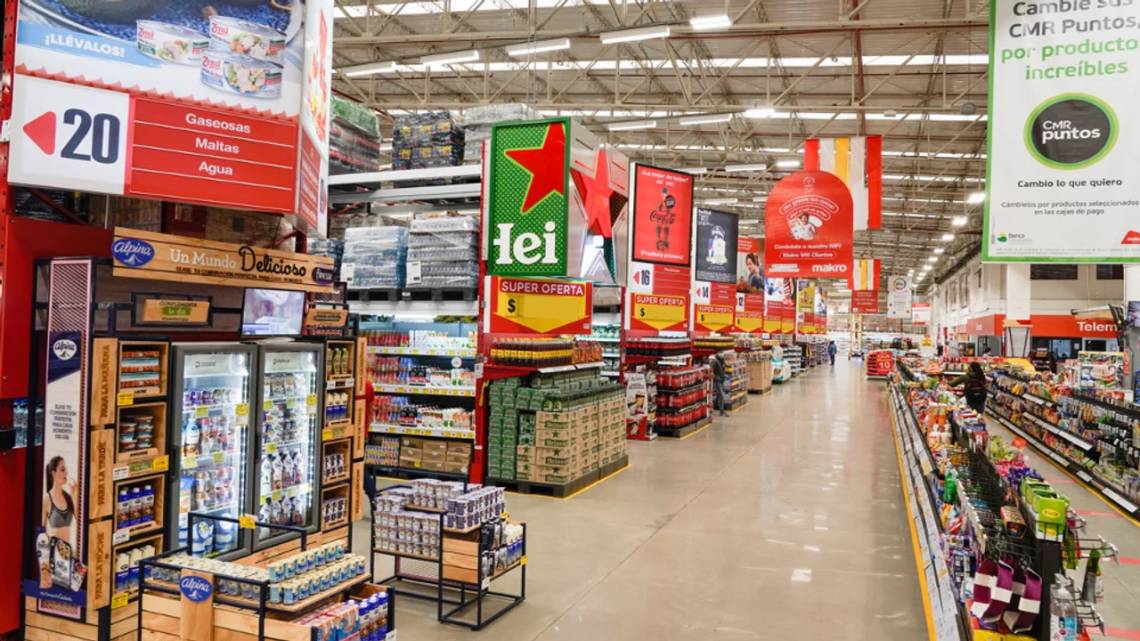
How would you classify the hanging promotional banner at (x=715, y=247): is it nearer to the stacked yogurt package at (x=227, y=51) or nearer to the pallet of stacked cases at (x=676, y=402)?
the pallet of stacked cases at (x=676, y=402)

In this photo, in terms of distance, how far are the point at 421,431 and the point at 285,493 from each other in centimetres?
363

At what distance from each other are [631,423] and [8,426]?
9872 millimetres

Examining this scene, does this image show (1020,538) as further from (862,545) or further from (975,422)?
(862,545)

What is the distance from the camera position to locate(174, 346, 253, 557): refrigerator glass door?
414cm

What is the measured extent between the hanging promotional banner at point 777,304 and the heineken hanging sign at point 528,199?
17.2m

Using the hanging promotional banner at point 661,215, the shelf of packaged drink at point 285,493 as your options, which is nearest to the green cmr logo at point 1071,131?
the shelf of packaged drink at point 285,493

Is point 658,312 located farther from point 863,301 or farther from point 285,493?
point 863,301

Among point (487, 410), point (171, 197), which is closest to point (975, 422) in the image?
point (487, 410)

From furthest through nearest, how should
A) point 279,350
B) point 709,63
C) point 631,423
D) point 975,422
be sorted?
point 709,63 → point 631,423 → point 975,422 → point 279,350

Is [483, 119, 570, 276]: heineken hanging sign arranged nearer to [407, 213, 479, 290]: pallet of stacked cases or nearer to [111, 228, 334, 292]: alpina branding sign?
[407, 213, 479, 290]: pallet of stacked cases

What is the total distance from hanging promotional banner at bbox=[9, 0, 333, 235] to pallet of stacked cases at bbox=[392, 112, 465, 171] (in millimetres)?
4005

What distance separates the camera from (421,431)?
847cm

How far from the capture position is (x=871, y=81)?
18484 millimetres

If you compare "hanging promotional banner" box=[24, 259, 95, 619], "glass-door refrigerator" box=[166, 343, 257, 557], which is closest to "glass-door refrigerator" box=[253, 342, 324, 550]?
"glass-door refrigerator" box=[166, 343, 257, 557]
